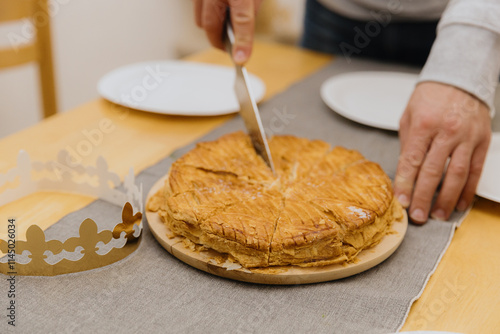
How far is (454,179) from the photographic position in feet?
5.66

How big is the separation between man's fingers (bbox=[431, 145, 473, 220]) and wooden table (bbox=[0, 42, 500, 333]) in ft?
0.26

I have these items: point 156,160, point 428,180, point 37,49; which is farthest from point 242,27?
point 37,49

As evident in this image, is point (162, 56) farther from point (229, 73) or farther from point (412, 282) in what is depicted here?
point (412, 282)

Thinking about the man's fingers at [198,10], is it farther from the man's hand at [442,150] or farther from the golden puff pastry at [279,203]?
the man's hand at [442,150]

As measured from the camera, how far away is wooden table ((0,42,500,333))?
1.33 meters

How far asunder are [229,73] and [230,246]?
1.64 meters

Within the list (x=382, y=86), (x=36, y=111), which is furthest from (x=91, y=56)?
(x=382, y=86)

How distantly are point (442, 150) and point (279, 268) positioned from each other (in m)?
0.72

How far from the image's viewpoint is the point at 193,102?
2.57 m

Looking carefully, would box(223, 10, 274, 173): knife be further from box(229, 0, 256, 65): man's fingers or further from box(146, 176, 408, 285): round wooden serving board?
box(146, 176, 408, 285): round wooden serving board

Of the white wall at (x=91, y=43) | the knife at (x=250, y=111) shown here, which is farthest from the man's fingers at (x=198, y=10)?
the white wall at (x=91, y=43)

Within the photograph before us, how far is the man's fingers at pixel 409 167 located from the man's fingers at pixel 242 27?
66 cm

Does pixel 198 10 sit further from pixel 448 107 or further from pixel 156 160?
pixel 448 107

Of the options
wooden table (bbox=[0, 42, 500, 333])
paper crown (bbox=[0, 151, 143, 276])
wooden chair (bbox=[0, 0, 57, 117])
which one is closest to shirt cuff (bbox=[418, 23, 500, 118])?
wooden table (bbox=[0, 42, 500, 333])
